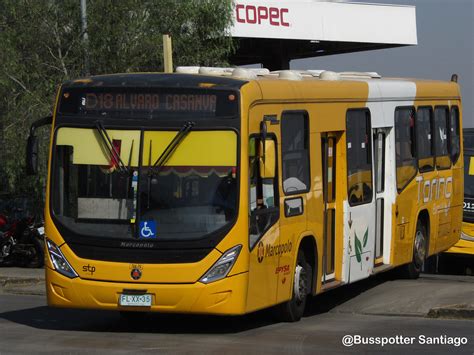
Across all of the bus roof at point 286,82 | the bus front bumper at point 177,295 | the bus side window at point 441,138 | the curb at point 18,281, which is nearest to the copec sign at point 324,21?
the bus side window at point 441,138

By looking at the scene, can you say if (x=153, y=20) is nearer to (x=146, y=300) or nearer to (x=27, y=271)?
(x=27, y=271)

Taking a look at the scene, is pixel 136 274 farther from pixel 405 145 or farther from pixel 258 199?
pixel 405 145

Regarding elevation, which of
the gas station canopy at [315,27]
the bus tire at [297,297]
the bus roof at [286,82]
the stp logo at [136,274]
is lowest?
the bus tire at [297,297]

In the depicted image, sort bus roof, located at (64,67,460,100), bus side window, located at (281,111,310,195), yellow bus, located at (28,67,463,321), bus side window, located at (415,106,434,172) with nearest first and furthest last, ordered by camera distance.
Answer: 1. yellow bus, located at (28,67,463,321)
2. bus roof, located at (64,67,460,100)
3. bus side window, located at (281,111,310,195)
4. bus side window, located at (415,106,434,172)

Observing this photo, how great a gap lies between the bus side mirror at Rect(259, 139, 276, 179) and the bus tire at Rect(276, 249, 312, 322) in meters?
1.47

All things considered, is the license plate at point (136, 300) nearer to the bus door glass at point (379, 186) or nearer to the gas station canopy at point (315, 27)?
the bus door glass at point (379, 186)

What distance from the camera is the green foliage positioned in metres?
22.2

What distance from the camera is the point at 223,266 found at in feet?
40.8

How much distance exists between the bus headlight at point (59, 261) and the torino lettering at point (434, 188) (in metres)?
7.36

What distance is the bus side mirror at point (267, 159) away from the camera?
12883 mm

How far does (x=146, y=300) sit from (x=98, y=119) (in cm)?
205

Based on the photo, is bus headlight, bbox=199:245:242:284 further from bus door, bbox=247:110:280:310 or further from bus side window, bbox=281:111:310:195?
bus side window, bbox=281:111:310:195

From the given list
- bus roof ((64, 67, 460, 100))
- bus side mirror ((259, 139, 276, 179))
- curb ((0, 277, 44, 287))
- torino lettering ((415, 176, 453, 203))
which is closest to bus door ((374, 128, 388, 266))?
bus roof ((64, 67, 460, 100))

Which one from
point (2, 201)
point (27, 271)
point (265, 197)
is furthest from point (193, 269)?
point (2, 201)
